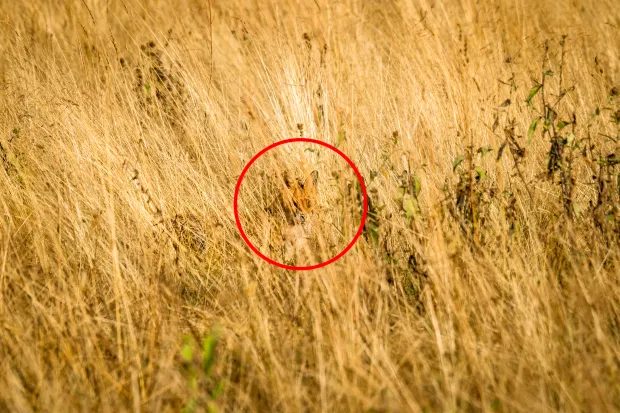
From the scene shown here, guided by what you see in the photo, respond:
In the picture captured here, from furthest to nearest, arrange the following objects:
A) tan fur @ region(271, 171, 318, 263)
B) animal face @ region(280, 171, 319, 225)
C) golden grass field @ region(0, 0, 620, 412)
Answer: animal face @ region(280, 171, 319, 225) → tan fur @ region(271, 171, 318, 263) → golden grass field @ region(0, 0, 620, 412)

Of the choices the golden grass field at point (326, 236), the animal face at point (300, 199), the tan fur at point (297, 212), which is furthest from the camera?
the animal face at point (300, 199)

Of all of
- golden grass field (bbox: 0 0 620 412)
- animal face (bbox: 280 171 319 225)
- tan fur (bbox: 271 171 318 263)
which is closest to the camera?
golden grass field (bbox: 0 0 620 412)

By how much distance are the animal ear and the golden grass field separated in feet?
0.16

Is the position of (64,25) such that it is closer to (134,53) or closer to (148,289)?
(134,53)

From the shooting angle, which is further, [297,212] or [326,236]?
[297,212]

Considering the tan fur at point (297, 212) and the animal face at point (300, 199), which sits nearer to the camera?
the tan fur at point (297, 212)

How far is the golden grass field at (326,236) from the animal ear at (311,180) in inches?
1.9

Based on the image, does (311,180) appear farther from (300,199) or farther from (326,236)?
(326,236)

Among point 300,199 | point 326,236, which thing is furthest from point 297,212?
point 326,236

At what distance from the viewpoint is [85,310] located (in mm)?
1857

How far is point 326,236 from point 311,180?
1.11 feet

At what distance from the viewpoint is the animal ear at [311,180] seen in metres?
2.44

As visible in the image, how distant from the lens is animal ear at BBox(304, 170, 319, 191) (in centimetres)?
244

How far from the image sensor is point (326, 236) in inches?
86.5
